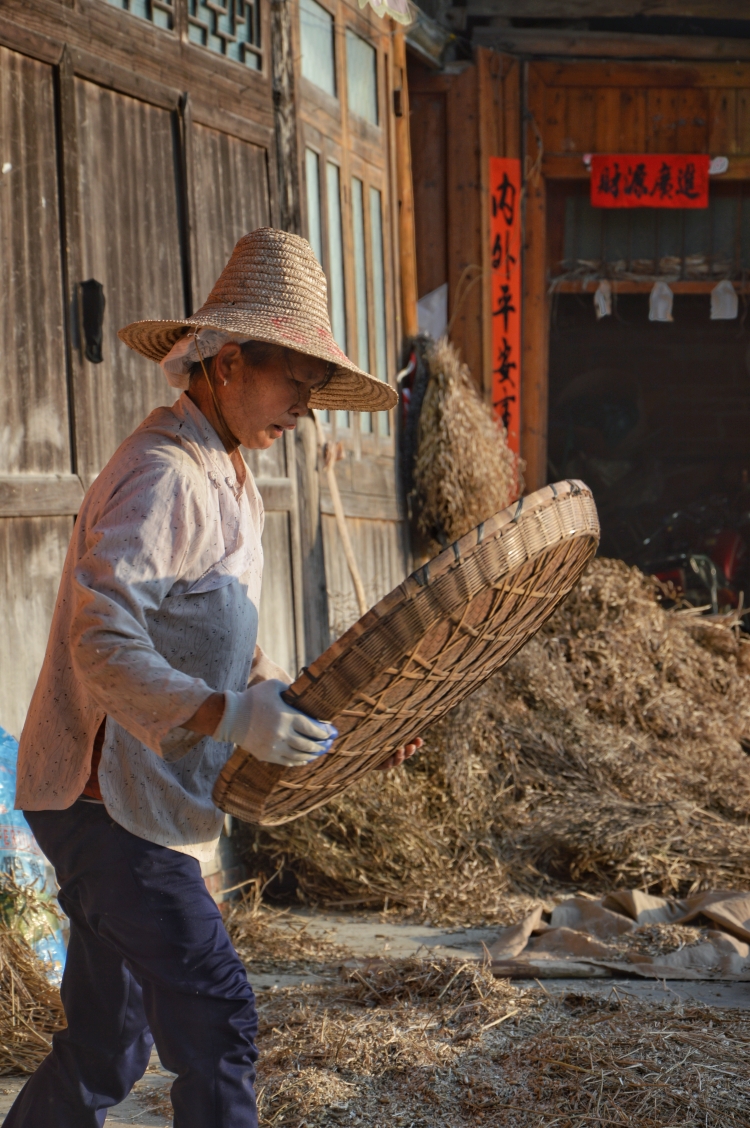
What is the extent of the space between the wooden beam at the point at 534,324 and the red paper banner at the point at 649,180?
0.39 m

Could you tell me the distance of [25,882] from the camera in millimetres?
3020

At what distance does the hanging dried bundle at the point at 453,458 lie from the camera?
6117 mm

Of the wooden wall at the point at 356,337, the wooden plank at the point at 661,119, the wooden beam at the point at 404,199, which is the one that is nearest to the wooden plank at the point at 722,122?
the wooden plank at the point at 661,119

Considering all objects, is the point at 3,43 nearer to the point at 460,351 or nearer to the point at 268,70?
the point at 268,70

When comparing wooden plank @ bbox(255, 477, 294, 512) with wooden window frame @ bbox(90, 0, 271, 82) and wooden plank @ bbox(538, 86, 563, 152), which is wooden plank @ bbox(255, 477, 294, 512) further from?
wooden plank @ bbox(538, 86, 563, 152)

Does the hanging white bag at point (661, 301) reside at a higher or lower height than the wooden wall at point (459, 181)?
lower

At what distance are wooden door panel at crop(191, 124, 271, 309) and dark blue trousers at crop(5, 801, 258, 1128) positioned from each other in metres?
2.69

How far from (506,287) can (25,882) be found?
211 inches

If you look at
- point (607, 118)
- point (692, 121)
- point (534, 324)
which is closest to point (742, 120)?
point (692, 121)

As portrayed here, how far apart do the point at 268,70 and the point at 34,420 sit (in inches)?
85.1

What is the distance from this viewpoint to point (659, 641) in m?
6.26

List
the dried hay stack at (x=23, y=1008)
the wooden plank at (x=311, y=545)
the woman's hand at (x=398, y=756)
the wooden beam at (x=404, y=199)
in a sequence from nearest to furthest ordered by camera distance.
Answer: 1. the woman's hand at (x=398, y=756)
2. the dried hay stack at (x=23, y=1008)
3. the wooden plank at (x=311, y=545)
4. the wooden beam at (x=404, y=199)

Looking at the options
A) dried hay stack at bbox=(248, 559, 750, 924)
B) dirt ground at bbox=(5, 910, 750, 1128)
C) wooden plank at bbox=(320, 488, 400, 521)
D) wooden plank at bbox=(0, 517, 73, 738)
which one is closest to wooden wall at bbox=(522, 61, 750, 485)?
wooden plank at bbox=(320, 488, 400, 521)

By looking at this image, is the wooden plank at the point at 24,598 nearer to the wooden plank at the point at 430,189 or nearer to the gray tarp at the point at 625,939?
the gray tarp at the point at 625,939
